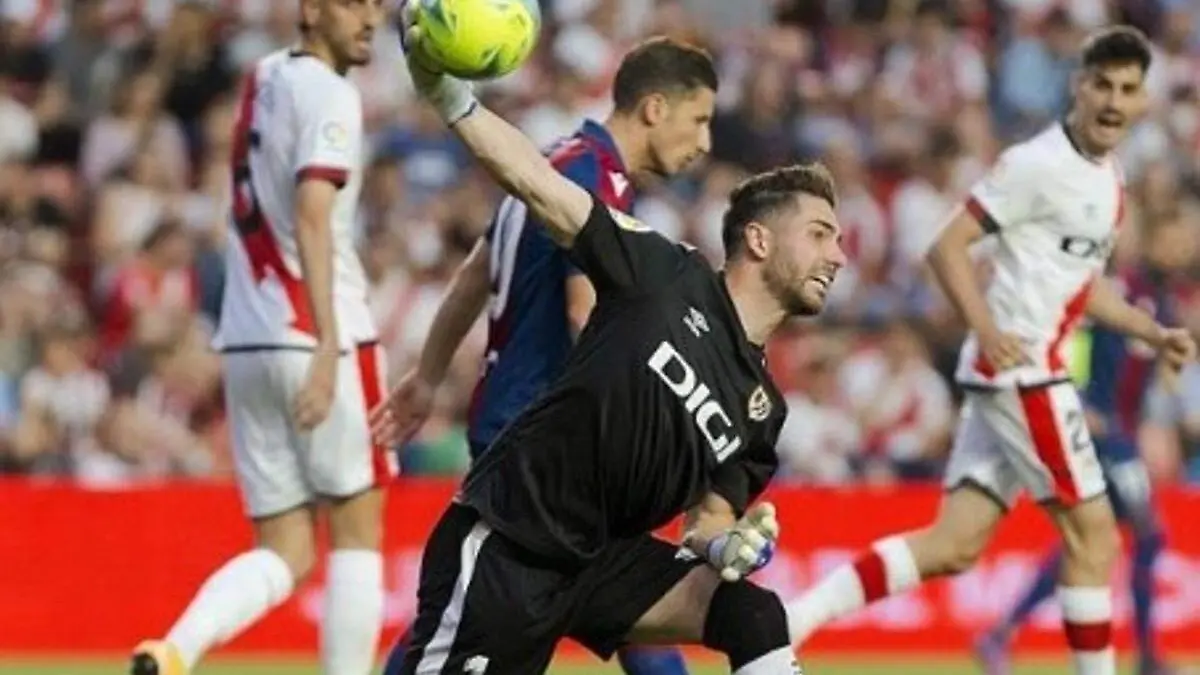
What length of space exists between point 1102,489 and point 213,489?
17.3 ft

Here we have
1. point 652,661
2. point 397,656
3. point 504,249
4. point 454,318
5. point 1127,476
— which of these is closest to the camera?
point 397,656

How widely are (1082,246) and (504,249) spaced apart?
9.81 feet

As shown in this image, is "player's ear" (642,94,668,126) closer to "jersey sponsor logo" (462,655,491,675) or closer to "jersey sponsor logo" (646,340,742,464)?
"jersey sponsor logo" (646,340,742,464)

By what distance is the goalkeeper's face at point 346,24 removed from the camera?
10.5 meters

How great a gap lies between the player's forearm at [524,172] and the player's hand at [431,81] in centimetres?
3

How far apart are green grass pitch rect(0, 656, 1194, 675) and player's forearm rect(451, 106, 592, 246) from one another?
22.3 ft

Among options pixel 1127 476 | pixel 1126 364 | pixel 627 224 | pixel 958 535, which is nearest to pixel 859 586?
pixel 958 535

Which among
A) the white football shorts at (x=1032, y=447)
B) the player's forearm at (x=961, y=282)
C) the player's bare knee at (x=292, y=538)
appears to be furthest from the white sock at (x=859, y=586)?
the player's bare knee at (x=292, y=538)

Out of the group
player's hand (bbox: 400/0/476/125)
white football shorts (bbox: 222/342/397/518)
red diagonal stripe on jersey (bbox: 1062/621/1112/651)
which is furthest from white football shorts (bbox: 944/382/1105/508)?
player's hand (bbox: 400/0/476/125)

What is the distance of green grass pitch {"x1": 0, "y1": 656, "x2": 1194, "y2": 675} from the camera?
1433 centimetres

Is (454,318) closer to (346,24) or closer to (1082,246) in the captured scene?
(346,24)

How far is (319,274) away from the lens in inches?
398

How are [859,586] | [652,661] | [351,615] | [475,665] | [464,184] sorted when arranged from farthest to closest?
[464,184] → [859,586] → [351,615] → [652,661] → [475,665]

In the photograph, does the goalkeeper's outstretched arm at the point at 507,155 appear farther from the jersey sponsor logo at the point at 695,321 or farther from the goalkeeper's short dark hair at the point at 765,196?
the goalkeeper's short dark hair at the point at 765,196
